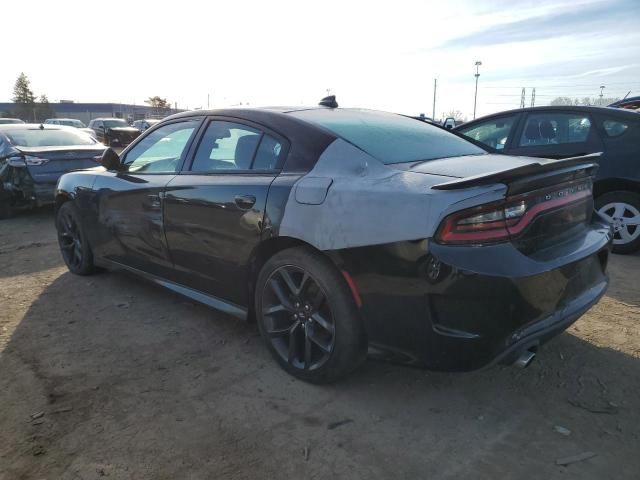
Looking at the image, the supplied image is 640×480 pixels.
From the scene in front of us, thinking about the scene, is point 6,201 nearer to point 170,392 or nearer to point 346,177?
point 170,392


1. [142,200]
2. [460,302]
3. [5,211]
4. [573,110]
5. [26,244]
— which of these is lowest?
[26,244]

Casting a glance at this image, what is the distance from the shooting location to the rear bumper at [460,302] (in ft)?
6.96

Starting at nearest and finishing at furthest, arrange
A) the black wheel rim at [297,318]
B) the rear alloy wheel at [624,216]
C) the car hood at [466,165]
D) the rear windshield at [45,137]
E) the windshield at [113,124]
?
the car hood at [466,165]
the black wheel rim at [297,318]
the rear alloy wheel at [624,216]
the rear windshield at [45,137]
the windshield at [113,124]

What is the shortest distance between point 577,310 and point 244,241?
182 centimetres

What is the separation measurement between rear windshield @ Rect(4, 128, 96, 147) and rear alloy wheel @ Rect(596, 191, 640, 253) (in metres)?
7.44

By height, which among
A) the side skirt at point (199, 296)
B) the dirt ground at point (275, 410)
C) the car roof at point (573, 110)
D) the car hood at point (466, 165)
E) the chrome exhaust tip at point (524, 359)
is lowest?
the dirt ground at point (275, 410)

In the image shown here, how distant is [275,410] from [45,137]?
730cm

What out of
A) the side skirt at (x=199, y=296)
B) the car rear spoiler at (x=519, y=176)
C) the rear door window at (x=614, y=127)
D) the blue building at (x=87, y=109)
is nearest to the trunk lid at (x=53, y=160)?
the side skirt at (x=199, y=296)

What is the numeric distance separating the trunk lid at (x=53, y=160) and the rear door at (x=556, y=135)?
5.70 metres

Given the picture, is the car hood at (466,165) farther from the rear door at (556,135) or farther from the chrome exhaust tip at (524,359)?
the rear door at (556,135)

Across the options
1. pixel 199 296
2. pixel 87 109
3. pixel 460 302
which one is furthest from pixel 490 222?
pixel 87 109

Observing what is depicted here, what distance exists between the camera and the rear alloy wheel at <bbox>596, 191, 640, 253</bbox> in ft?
16.9

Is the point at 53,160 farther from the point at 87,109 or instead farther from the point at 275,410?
the point at 87,109

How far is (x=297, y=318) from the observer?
9.11 ft
